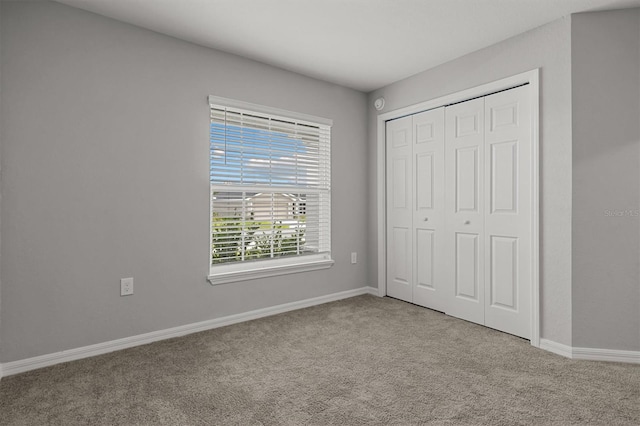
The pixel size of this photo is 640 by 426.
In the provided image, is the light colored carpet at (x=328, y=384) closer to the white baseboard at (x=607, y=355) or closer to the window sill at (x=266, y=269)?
the white baseboard at (x=607, y=355)

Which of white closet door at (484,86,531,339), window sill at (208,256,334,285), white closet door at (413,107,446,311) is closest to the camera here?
white closet door at (484,86,531,339)

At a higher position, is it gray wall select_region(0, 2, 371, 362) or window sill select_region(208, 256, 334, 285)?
gray wall select_region(0, 2, 371, 362)

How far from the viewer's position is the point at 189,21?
2.59 metres

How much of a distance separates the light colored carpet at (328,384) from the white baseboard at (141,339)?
0.07 m

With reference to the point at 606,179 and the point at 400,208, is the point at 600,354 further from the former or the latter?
the point at 400,208

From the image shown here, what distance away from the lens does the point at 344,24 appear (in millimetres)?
2635

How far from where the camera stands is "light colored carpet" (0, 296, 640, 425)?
69.9 inches

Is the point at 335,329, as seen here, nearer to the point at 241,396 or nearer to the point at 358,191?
the point at 241,396

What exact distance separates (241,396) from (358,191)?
263cm

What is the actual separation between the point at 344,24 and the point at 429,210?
1.89 m

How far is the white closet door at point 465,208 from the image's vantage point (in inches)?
123

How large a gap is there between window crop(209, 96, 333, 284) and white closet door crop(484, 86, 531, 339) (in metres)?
1.57

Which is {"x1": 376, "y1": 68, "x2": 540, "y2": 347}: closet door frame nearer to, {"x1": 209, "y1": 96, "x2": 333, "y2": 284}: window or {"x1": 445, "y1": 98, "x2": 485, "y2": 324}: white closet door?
{"x1": 445, "y1": 98, "x2": 485, "y2": 324}: white closet door

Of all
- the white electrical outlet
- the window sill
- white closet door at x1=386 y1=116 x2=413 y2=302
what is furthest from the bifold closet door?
the white electrical outlet
